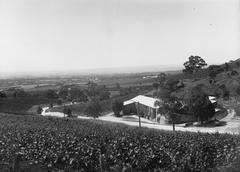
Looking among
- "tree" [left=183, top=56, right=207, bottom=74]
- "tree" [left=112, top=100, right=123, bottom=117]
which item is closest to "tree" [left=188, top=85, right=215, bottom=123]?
"tree" [left=112, top=100, right=123, bottom=117]

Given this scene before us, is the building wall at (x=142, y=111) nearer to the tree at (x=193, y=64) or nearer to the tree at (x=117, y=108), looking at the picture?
the tree at (x=117, y=108)

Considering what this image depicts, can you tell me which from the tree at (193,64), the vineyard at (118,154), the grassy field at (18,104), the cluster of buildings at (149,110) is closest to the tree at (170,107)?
the cluster of buildings at (149,110)

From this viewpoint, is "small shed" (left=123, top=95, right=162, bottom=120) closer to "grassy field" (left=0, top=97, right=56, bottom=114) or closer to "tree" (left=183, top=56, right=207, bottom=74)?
"grassy field" (left=0, top=97, right=56, bottom=114)

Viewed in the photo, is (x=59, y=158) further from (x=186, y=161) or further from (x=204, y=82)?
(x=204, y=82)

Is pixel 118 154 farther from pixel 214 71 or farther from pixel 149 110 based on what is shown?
pixel 214 71

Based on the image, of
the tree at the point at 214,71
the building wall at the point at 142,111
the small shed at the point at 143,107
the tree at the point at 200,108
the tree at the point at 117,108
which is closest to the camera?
the tree at the point at 200,108

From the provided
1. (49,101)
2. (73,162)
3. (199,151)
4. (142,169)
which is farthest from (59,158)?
(49,101)

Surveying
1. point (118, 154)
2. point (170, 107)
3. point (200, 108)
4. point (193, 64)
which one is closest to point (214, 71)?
point (193, 64)

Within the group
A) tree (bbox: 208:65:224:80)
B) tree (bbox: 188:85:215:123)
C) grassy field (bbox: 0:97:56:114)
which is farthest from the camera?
tree (bbox: 208:65:224:80)

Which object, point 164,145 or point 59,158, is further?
point 164,145

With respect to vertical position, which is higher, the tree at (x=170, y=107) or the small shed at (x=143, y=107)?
the tree at (x=170, y=107)

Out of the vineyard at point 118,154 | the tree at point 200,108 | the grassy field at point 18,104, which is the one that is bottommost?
the grassy field at point 18,104
